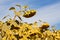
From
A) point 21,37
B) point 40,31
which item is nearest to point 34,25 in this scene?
point 40,31

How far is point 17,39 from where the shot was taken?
7.82 feet

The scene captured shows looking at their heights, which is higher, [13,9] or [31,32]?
[13,9]

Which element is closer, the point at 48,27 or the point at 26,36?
the point at 26,36

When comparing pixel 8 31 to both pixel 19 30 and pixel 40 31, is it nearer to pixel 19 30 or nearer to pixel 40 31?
pixel 19 30

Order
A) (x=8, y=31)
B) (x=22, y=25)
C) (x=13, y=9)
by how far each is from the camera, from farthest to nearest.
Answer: (x=13, y=9) → (x=22, y=25) → (x=8, y=31)

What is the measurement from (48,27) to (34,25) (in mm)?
167

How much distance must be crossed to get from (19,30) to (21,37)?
89 millimetres

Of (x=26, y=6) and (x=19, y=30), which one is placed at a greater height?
(x=26, y=6)

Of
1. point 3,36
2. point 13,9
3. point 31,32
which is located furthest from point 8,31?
point 13,9

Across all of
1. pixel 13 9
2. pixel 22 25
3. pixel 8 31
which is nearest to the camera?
pixel 8 31

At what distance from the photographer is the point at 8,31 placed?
7.73ft

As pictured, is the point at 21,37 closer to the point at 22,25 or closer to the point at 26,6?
the point at 22,25

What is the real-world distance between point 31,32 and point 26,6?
415 mm

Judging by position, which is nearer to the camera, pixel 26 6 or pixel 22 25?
pixel 22 25
